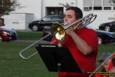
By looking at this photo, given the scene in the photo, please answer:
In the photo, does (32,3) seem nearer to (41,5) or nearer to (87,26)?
(41,5)

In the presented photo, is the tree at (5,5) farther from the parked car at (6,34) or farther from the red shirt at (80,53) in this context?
the red shirt at (80,53)

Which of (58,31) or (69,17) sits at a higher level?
(69,17)

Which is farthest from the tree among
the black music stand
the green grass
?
the black music stand

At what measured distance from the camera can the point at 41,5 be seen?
187 feet

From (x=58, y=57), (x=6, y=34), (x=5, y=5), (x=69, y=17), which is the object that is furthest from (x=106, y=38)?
(x=58, y=57)

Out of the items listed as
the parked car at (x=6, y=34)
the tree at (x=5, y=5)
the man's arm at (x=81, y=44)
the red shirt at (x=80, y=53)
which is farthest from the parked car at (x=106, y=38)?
the man's arm at (x=81, y=44)

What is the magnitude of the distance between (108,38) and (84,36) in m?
24.9

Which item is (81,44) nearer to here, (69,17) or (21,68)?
(69,17)

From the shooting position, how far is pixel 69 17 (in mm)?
5852

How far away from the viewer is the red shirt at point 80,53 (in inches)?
226

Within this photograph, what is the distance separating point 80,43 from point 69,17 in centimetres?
34

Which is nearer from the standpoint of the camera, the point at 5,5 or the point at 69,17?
the point at 69,17

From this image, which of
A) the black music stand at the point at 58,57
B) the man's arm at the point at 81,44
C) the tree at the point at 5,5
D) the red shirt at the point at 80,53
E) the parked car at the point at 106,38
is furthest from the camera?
the tree at the point at 5,5

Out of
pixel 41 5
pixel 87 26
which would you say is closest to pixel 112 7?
pixel 41 5
